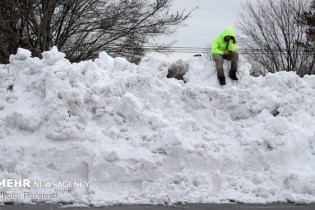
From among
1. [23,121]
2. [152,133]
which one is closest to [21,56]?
[23,121]

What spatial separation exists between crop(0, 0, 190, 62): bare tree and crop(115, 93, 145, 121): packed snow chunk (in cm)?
599

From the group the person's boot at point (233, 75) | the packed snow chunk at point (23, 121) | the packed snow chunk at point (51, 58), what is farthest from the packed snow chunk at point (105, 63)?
the person's boot at point (233, 75)

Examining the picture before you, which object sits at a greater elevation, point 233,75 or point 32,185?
point 233,75

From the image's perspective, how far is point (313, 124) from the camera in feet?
35.7

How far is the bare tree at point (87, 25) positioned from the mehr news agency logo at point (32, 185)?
7501 mm

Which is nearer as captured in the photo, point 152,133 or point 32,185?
point 32,185

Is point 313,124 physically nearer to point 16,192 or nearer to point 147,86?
point 147,86

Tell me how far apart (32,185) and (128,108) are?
242cm

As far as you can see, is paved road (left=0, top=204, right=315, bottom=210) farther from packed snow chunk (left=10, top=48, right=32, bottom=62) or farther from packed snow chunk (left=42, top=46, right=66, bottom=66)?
packed snow chunk (left=10, top=48, right=32, bottom=62)

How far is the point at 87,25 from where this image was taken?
55.0 ft

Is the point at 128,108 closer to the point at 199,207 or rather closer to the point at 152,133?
the point at 152,133

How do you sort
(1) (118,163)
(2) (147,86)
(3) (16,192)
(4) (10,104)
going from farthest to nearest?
(2) (147,86) < (4) (10,104) < (1) (118,163) < (3) (16,192)

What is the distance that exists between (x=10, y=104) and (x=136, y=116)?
92.1 inches

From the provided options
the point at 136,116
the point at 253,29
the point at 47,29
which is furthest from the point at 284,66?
the point at 136,116
